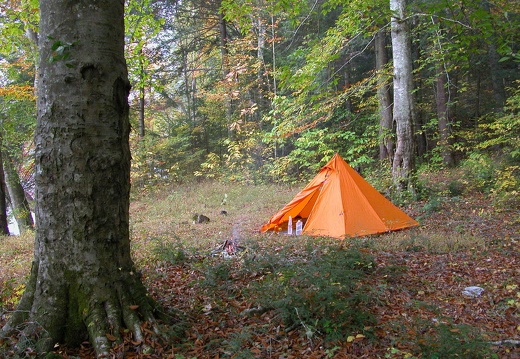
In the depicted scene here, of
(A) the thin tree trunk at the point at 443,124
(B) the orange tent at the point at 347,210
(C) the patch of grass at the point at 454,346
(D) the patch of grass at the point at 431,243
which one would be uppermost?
(A) the thin tree trunk at the point at 443,124

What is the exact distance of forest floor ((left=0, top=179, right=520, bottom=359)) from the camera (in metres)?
2.94

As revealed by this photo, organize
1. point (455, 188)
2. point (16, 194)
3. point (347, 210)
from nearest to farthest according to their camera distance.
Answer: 1. point (347, 210)
2. point (455, 188)
3. point (16, 194)

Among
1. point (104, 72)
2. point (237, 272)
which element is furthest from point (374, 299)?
point (104, 72)

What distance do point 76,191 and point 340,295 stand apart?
99.1 inches

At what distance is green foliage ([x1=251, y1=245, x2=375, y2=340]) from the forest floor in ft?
0.04

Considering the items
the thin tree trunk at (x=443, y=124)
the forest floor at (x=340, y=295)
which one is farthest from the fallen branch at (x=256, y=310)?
the thin tree trunk at (x=443, y=124)

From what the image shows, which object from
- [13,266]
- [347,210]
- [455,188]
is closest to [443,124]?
[455,188]

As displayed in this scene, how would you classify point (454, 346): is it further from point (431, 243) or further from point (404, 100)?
point (404, 100)

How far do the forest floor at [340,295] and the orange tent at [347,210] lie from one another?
1.45ft

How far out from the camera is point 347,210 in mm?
7730

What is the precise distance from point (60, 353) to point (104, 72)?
224cm

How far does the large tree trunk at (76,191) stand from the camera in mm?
2932

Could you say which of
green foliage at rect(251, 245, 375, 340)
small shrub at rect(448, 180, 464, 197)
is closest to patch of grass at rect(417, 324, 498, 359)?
green foliage at rect(251, 245, 375, 340)

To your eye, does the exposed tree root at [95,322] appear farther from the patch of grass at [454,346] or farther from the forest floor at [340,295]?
the patch of grass at [454,346]
